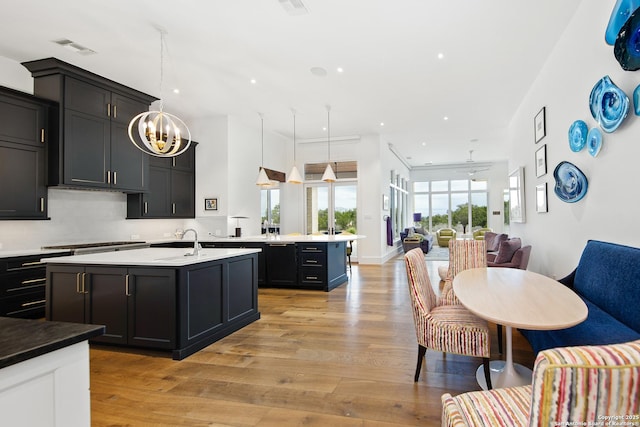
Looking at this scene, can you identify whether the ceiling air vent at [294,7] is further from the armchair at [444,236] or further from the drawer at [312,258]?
the armchair at [444,236]

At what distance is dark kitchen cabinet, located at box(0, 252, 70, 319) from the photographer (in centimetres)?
401

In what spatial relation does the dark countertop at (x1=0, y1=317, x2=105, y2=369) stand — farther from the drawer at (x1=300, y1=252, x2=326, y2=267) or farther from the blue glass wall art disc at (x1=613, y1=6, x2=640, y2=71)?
the drawer at (x1=300, y1=252, x2=326, y2=267)

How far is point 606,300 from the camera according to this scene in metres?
2.53

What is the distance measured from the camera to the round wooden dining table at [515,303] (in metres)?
1.75

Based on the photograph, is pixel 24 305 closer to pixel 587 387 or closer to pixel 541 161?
pixel 587 387

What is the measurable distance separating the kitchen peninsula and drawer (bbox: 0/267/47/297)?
81.5 inches

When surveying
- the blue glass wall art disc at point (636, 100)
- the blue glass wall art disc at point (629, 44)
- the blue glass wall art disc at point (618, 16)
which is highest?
the blue glass wall art disc at point (618, 16)

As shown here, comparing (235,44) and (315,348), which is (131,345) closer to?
(315,348)

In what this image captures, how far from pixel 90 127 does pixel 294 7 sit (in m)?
3.50

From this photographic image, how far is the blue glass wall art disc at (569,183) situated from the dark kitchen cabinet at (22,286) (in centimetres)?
607

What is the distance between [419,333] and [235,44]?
3.76 metres

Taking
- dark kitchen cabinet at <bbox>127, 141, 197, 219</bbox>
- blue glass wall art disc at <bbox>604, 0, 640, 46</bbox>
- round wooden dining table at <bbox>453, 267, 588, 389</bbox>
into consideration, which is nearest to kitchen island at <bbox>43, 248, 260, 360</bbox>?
round wooden dining table at <bbox>453, 267, 588, 389</bbox>

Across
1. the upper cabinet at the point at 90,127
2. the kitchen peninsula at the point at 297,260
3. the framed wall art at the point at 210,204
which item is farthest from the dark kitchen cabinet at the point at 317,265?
the upper cabinet at the point at 90,127

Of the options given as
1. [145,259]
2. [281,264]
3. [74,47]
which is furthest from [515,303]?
[74,47]
